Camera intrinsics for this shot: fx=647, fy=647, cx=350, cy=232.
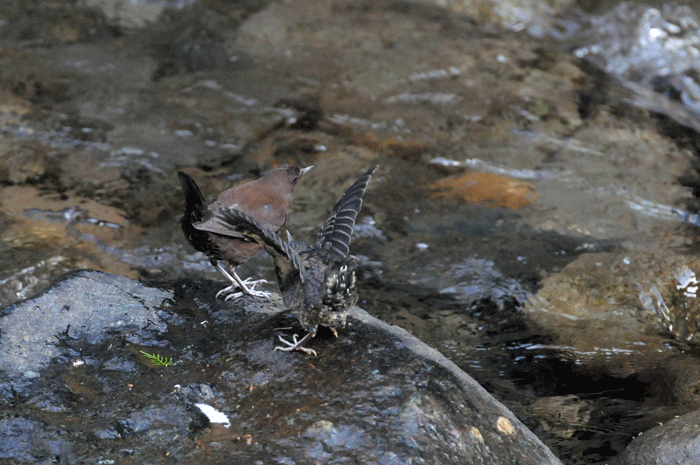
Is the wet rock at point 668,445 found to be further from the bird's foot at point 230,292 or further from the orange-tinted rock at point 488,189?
the orange-tinted rock at point 488,189

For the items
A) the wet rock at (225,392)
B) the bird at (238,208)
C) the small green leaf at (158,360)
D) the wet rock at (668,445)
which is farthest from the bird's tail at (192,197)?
the wet rock at (668,445)

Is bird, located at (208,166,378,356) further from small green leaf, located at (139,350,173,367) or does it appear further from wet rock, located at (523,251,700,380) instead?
wet rock, located at (523,251,700,380)

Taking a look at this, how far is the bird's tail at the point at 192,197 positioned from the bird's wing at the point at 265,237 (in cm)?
93

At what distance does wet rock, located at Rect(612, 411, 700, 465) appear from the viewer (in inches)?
132

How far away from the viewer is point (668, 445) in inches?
135


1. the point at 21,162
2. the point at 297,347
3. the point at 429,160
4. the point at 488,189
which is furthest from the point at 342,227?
the point at 21,162

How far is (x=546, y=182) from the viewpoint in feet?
23.8

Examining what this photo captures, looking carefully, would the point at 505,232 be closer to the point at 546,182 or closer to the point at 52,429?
the point at 546,182

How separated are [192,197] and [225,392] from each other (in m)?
1.61

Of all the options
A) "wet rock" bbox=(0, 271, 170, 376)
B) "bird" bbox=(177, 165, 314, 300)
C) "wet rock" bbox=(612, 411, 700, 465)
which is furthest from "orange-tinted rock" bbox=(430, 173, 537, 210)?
"wet rock" bbox=(0, 271, 170, 376)

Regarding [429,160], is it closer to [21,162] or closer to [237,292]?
[237,292]

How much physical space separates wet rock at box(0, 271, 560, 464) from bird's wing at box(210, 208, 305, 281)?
371 mm

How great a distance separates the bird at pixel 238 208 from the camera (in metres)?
4.30

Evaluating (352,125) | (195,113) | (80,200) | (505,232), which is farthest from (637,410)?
(195,113)
